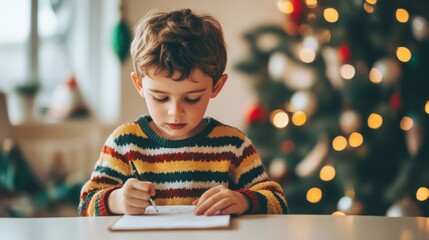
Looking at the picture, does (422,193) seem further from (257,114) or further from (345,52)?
(257,114)

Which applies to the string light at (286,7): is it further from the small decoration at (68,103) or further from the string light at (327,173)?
the small decoration at (68,103)

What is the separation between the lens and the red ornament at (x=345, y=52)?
112 inches

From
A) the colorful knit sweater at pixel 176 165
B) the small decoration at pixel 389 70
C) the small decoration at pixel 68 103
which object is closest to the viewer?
the colorful knit sweater at pixel 176 165

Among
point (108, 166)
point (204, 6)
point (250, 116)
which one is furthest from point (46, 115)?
point (108, 166)

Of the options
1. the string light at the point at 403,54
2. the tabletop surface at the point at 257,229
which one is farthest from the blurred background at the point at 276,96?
the tabletop surface at the point at 257,229

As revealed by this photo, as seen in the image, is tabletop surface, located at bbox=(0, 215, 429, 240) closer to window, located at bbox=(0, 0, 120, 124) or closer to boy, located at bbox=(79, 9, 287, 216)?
boy, located at bbox=(79, 9, 287, 216)

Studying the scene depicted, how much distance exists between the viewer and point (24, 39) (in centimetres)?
401

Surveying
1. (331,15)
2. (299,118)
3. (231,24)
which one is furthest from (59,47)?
(331,15)

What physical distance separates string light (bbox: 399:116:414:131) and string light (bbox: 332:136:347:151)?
25 centimetres

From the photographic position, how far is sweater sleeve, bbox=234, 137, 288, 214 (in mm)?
1069

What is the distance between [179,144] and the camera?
1147mm

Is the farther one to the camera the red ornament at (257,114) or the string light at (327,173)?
the red ornament at (257,114)

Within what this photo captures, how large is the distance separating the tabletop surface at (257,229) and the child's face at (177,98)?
7.1 inches

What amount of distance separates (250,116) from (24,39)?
165 centimetres
